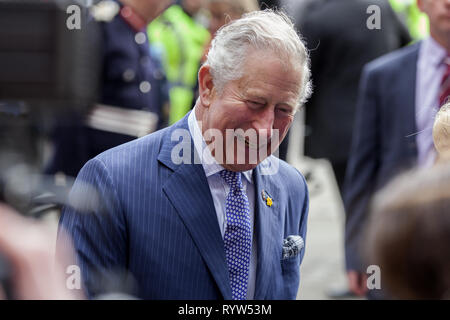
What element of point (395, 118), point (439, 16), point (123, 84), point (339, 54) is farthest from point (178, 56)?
point (439, 16)

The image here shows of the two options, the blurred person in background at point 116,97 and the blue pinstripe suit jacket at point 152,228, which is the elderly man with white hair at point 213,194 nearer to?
the blue pinstripe suit jacket at point 152,228

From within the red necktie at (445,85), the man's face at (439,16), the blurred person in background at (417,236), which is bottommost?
the blurred person in background at (417,236)

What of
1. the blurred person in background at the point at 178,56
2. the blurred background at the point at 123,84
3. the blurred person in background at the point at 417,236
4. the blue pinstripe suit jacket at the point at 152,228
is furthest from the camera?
the blurred person in background at the point at 178,56

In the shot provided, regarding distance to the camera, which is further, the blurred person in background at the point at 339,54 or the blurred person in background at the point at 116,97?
the blurred person in background at the point at 339,54

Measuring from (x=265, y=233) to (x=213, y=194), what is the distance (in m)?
0.18

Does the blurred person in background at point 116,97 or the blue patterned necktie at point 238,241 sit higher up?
the blurred person in background at point 116,97

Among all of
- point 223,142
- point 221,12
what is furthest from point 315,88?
point 223,142

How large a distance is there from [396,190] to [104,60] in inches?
125

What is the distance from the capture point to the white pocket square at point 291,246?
2.33m

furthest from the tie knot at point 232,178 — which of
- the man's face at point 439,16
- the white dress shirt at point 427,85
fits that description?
the man's face at point 439,16

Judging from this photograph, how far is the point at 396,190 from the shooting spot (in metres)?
1.31

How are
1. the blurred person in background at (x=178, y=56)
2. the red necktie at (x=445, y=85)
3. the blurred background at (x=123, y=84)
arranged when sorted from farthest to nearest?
the blurred person in background at (x=178, y=56) → the red necktie at (x=445, y=85) → the blurred background at (x=123, y=84)

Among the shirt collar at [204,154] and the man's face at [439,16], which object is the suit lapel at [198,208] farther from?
the man's face at [439,16]

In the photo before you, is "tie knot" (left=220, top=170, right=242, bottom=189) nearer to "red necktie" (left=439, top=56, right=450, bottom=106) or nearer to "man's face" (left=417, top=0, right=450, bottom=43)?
"red necktie" (left=439, top=56, right=450, bottom=106)
